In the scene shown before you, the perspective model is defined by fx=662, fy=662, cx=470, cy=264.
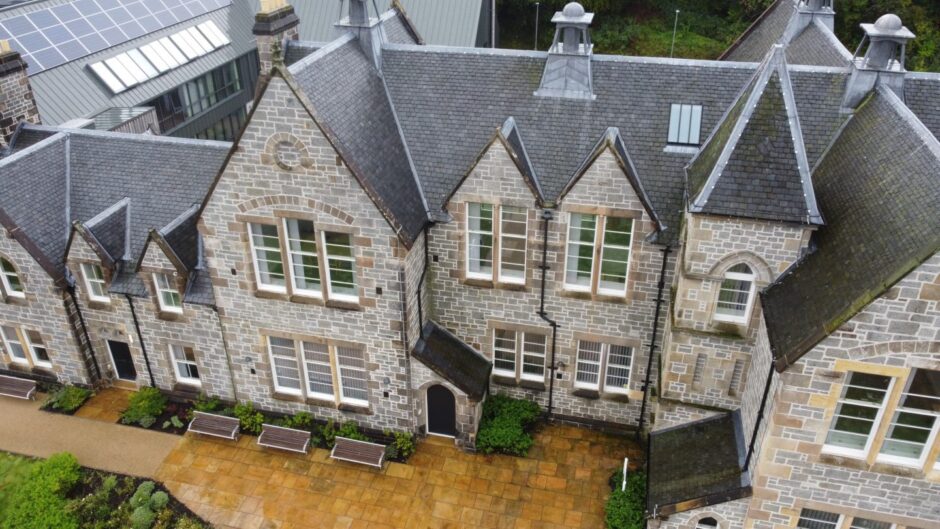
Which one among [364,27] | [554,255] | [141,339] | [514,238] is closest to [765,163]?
[554,255]

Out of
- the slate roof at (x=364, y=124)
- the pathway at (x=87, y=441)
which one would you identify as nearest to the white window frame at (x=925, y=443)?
the slate roof at (x=364, y=124)

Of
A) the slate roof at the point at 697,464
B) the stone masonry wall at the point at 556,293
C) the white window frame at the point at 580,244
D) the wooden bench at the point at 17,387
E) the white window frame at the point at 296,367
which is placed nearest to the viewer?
the slate roof at the point at 697,464

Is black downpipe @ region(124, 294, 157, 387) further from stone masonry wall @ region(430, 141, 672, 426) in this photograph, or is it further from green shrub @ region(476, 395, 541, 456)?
green shrub @ region(476, 395, 541, 456)

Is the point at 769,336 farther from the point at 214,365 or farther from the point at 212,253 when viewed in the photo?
the point at 214,365

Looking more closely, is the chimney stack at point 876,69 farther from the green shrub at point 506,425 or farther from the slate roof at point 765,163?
the green shrub at point 506,425

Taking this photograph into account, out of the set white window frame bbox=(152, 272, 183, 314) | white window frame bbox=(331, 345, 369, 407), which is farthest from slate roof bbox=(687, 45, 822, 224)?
white window frame bbox=(152, 272, 183, 314)

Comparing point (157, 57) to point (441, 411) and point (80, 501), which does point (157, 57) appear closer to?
point (80, 501)

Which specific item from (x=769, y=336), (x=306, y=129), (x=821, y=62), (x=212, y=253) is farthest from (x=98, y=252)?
(x=821, y=62)
